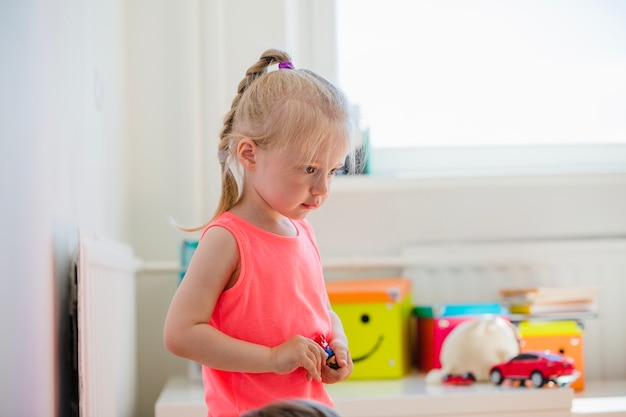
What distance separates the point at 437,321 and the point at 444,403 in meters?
0.33

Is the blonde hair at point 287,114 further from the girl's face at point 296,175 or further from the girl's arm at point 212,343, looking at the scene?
the girl's arm at point 212,343

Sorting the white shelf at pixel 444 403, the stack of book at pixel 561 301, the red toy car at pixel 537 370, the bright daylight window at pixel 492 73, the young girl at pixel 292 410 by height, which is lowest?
the white shelf at pixel 444 403

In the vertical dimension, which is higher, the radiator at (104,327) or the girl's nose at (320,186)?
the girl's nose at (320,186)

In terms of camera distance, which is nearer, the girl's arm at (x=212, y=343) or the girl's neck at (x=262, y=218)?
the girl's arm at (x=212, y=343)

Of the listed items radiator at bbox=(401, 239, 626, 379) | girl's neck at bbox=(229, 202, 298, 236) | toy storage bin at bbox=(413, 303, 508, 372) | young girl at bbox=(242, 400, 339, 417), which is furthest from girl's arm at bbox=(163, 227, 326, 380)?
radiator at bbox=(401, 239, 626, 379)

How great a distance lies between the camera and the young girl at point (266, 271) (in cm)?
103

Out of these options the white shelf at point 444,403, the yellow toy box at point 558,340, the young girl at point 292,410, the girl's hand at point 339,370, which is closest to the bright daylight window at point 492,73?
the yellow toy box at point 558,340

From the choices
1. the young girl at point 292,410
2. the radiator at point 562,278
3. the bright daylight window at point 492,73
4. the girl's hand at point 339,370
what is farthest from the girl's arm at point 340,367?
the bright daylight window at point 492,73

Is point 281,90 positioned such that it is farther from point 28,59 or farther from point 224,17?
point 224,17

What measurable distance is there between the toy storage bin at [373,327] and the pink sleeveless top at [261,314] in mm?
950

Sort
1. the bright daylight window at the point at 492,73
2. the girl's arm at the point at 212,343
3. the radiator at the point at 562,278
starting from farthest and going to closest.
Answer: the bright daylight window at the point at 492,73 < the radiator at the point at 562,278 < the girl's arm at the point at 212,343

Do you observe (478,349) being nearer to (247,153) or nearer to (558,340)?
(558,340)

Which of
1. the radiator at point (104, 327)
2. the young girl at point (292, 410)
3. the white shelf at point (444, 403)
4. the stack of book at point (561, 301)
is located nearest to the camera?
the young girl at point (292, 410)

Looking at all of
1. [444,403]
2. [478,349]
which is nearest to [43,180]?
[444,403]
